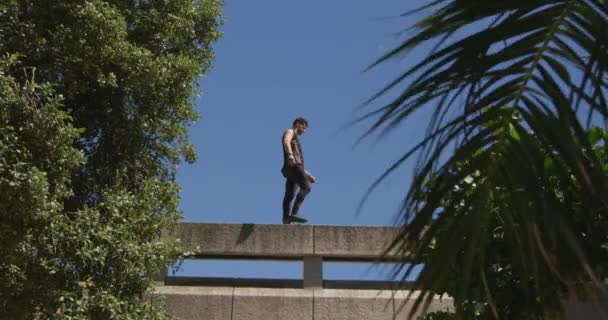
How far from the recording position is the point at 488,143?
6.35 feet

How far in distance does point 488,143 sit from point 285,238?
28.8 feet

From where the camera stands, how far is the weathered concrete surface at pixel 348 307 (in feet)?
33.3

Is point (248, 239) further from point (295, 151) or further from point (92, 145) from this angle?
point (92, 145)

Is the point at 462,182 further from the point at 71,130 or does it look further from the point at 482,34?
the point at 71,130

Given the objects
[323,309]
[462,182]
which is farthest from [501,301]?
[323,309]

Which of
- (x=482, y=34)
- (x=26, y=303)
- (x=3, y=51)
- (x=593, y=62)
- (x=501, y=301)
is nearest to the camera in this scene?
(x=593, y=62)

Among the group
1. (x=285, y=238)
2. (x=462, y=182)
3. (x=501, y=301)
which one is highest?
(x=285, y=238)

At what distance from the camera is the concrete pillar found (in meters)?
10.4

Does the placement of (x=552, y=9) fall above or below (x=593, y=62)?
above

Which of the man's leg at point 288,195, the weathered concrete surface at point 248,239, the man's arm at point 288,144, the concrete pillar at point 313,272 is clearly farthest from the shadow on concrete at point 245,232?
the man's arm at point 288,144

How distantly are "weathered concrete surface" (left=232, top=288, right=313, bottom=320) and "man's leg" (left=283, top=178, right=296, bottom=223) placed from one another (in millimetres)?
1695

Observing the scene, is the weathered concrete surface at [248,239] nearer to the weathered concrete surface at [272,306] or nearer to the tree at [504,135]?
the weathered concrete surface at [272,306]

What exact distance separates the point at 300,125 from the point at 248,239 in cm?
240

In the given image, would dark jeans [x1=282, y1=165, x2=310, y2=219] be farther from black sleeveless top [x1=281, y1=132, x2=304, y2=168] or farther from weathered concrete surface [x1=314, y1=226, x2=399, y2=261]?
weathered concrete surface [x1=314, y1=226, x2=399, y2=261]
